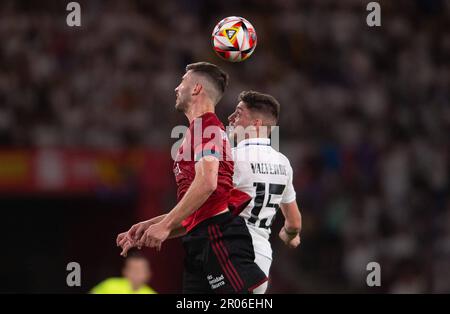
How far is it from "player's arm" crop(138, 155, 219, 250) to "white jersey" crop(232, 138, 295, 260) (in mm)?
863

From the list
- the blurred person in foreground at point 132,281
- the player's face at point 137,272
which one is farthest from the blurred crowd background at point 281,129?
the player's face at point 137,272

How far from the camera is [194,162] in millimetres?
5570

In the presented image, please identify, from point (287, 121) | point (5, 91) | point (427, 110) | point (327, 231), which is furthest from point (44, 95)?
point (427, 110)

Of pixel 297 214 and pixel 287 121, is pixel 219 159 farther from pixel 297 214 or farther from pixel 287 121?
pixel 287 121

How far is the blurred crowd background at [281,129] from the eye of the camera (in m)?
12.6

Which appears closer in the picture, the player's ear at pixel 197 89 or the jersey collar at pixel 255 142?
the player's ear at pixel 197 89

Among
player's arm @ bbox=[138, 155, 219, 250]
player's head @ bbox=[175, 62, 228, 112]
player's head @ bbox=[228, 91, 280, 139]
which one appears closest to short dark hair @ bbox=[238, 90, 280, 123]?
player's head @ bbox=[228, 91, 280, 139]

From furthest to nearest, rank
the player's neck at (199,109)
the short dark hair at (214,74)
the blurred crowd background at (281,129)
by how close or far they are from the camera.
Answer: the blurred crowd background at (281,129) → the short dark hair at (214,74) → the player's neck at (199,109)

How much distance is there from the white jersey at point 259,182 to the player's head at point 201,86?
56 centimetres

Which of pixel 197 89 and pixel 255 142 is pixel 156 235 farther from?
pixel 255 142

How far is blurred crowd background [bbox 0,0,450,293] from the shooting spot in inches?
495

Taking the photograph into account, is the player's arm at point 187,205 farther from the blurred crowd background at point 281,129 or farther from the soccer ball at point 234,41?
the blurred crowd background at point 281,129

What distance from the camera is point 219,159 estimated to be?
5535 millimetres
